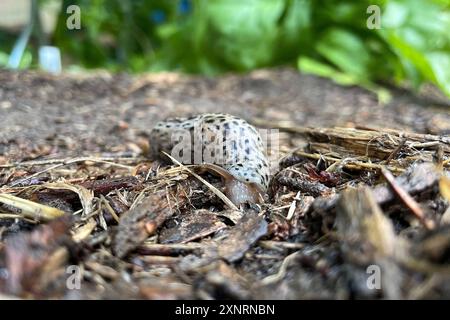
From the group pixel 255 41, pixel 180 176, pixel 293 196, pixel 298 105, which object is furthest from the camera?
pixel 255 41

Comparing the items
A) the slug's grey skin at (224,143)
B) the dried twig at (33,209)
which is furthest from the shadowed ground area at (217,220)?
the slug's grey skin at (224,143)

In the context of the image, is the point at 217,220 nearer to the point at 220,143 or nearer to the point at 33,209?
the point at 33,209

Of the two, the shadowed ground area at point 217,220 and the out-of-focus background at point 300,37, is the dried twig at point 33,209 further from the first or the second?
the out-of-focus background at point 300,37

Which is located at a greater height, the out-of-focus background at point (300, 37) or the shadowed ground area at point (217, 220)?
the out-of-focus background at point (300, 37)

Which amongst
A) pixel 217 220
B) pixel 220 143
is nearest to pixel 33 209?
pixel 217 220

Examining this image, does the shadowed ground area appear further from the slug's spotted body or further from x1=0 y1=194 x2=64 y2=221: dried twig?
the slug's spotted body
